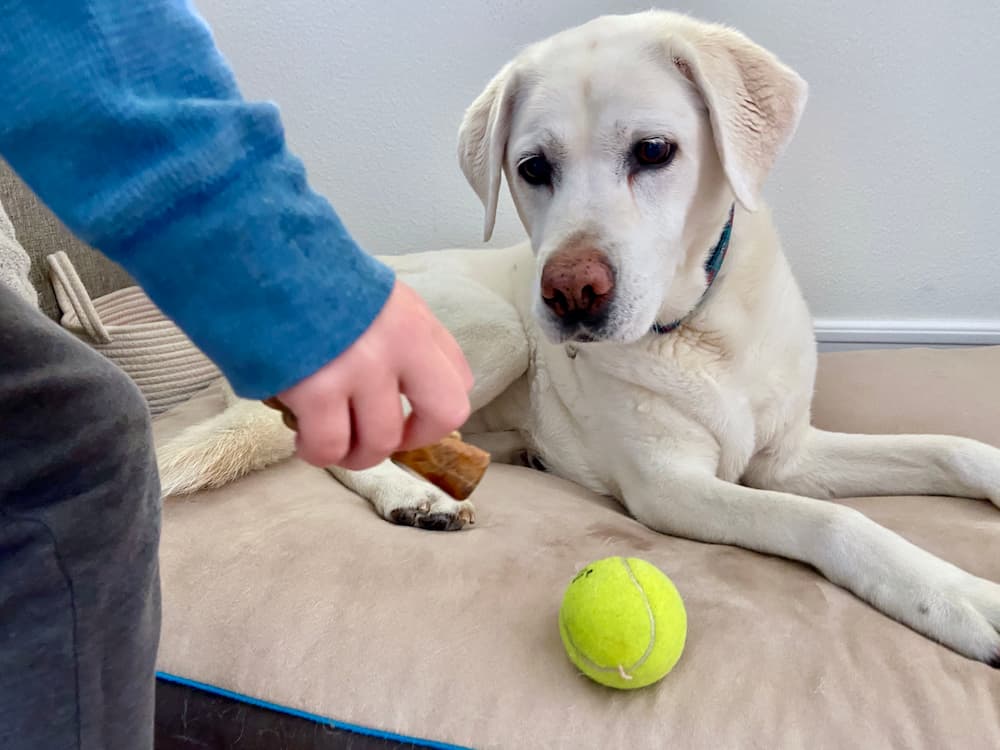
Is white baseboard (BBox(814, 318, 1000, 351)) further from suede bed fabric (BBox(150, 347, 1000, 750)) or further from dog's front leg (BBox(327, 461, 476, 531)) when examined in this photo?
dog's front leg (BBox(327, 461, 476, 531))

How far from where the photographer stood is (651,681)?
912 millimetres

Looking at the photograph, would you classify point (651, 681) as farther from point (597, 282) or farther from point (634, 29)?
point (634, 29)

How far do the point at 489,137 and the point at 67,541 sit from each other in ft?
3.44

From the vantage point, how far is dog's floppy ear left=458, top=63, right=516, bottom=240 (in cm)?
139

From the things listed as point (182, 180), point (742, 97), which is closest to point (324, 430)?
point (182, 180)

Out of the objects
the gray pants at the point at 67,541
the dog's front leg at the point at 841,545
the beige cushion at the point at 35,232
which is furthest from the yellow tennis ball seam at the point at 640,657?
the beige cushion at the point at 35,232

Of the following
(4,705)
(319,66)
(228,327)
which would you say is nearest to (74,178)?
(228,327)

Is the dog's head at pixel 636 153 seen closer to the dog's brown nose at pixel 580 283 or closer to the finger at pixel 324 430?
the dog's brown nose at pixel 580 283

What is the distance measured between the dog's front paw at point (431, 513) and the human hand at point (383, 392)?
31.8 inches

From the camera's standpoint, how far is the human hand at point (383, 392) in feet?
1.54

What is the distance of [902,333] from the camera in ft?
7.66

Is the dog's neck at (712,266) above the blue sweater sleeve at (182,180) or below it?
below

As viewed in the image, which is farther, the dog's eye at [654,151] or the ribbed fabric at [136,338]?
the ribbed fabric at [136,338]

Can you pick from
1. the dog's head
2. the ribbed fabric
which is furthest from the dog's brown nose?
the ribbed fabric
